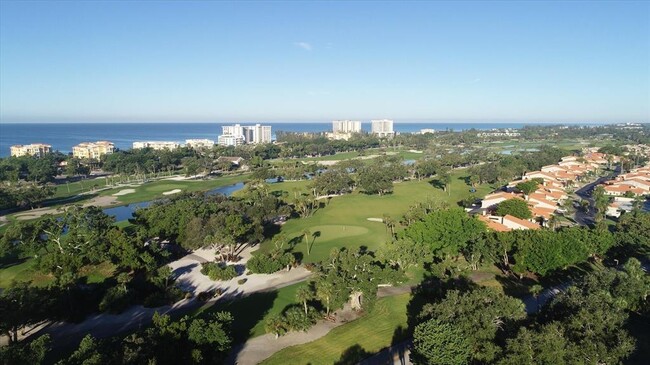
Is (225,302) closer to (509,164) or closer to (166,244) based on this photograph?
(166,244)

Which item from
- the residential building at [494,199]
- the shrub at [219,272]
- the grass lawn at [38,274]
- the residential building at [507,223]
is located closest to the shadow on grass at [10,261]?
the grass lawn at [38,274]

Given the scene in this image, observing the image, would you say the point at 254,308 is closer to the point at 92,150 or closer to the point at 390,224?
the point at 390,224

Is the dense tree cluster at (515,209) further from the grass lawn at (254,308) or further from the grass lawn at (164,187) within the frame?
the grass lawn at (164,187)

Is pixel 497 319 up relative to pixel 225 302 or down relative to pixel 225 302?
up

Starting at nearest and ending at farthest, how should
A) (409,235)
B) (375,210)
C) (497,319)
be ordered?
(497,319) → (409,235) → (375,210)

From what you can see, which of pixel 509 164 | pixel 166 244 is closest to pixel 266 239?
pixel 166 244

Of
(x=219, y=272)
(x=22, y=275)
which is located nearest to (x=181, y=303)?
(x=219, y=272)
